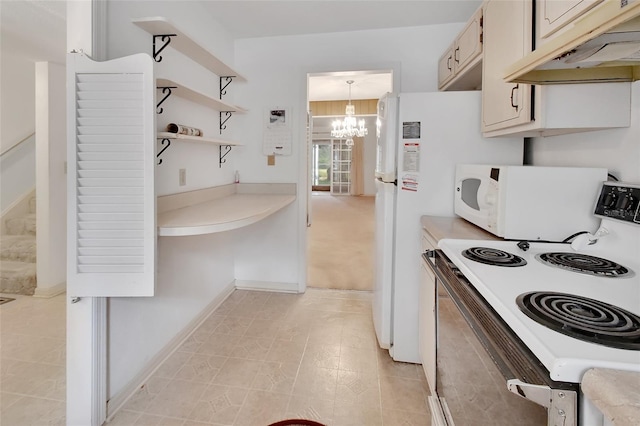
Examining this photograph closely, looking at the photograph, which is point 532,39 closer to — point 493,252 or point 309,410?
point 493,252

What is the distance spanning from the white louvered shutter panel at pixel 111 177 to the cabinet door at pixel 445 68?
2031 mm

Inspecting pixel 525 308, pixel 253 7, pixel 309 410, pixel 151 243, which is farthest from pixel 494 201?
pixel 253 7

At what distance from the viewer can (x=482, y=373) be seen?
0.88m

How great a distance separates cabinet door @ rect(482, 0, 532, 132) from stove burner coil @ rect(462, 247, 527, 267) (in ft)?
1.93

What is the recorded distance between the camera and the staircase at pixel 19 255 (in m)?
2.94

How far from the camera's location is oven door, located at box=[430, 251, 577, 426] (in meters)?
0.58

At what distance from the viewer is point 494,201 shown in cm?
148

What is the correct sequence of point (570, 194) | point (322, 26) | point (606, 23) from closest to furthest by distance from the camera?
point (606, 23)
point (570, 194)
point (322, 26)

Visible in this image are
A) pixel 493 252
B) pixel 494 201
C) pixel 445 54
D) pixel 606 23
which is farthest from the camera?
pixel 445 54

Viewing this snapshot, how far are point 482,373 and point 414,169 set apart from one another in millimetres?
1293

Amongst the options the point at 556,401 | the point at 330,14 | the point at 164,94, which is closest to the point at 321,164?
the point at 330,14

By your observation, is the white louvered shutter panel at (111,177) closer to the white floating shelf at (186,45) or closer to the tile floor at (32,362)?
the white floating shelf at (186,45)

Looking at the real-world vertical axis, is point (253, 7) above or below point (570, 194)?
above

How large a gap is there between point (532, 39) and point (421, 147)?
73cm
